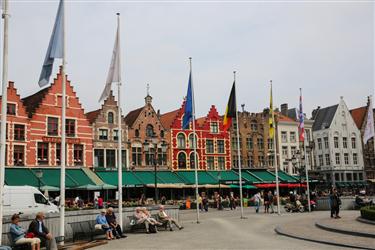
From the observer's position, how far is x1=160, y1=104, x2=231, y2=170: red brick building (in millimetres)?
51281

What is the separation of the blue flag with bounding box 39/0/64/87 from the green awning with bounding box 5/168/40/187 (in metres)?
24.1

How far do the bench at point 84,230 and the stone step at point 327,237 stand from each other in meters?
7.37

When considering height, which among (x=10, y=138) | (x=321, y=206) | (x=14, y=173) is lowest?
(x=321, y=206)

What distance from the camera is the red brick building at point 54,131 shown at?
4072 centimetres

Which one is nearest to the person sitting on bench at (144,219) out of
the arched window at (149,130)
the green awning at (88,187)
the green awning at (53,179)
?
the green awning at (88,187)

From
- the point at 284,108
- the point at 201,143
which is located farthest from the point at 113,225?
the point at 284,108

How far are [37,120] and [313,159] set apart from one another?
43.5 meters

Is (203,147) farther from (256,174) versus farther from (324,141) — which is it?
(324,141)

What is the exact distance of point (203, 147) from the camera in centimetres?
5362

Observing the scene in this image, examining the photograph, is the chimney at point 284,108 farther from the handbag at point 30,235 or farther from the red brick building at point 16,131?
the handbag at point 30,235

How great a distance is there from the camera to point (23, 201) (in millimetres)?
24156

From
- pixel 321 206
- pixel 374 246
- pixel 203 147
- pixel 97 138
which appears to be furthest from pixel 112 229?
pixel 203 147

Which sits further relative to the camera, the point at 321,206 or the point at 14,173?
the point at 14,173

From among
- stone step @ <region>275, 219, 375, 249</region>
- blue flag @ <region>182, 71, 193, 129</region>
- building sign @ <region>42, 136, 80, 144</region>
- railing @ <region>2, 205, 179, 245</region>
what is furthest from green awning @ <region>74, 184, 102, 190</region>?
stone step @ <region>275, 219, 375, 249</region>
